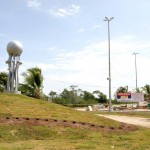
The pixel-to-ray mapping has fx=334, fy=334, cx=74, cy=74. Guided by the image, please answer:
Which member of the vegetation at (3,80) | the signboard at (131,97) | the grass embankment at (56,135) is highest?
the vegetation at (3,80)

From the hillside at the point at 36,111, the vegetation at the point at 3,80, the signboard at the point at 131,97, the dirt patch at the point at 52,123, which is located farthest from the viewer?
the signboard at the point at 131,97

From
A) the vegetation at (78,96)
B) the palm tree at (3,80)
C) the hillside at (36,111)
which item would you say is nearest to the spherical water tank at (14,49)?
the hillside at (36,111)

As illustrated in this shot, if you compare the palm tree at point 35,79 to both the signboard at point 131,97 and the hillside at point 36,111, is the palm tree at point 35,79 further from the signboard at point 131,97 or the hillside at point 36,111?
the signboard at point 131,97

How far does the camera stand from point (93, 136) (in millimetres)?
15297

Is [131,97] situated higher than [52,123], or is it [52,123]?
[131,97]

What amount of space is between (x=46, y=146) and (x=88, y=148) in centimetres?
157

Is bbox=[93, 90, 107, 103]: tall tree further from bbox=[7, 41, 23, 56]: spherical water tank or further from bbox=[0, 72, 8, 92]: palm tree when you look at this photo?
bbox=[7, 41, 23, 56]: spherical water tank

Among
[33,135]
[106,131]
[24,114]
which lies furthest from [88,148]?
[24,114]

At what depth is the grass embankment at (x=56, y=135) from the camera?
12.6 meters

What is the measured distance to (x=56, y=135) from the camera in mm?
15172

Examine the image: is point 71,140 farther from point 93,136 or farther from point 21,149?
point 21,149

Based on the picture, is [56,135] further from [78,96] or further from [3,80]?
[78,96]

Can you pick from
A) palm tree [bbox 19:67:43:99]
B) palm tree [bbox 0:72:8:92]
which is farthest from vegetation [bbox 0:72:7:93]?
palm tree [bbox 19:67:43:99]

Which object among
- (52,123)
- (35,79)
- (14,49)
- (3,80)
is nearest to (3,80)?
(3,80)
